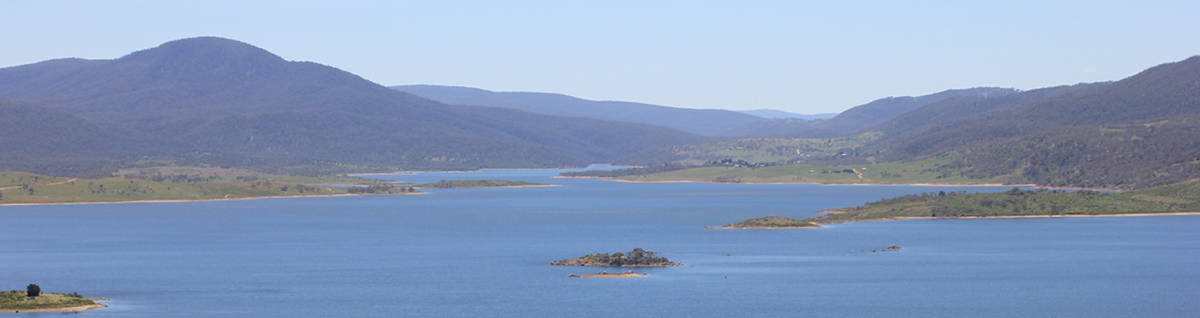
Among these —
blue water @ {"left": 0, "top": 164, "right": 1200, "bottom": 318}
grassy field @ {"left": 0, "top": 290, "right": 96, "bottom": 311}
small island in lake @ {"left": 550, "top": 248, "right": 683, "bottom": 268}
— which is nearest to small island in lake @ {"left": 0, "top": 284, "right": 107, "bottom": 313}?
grassy field @ {"left": 0, "top": 290, "right": 96, "bottom": 311}

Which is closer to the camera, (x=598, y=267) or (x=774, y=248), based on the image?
(x=598, y=267)

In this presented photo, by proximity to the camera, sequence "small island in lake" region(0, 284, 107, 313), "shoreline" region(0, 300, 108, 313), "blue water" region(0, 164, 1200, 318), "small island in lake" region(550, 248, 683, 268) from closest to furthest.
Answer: "shoreline" region(0, 300, 108, 313), "small island in lake" region(0, 284, 107, 313), "blue water" region(0, 164, 1200, 318), "small island in lake" region(550, 248, 683, 268)

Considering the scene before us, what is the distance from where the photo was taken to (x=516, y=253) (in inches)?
6535

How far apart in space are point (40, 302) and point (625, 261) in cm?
5351

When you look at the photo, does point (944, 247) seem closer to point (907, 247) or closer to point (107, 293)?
point (907, 247)

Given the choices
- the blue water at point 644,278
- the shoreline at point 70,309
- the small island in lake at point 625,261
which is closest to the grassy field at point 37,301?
the shoreline at point 70,309

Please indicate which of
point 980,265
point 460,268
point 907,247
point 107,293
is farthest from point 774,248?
point 107,293

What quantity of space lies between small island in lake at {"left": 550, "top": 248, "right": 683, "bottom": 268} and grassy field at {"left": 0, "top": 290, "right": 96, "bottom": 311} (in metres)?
47.9

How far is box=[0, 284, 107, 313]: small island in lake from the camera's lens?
110 m

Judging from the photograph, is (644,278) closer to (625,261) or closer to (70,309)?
(625,261)

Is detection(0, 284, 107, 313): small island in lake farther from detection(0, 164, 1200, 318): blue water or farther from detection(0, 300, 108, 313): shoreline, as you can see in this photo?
detection(0, 164, 1200, 318): blue water

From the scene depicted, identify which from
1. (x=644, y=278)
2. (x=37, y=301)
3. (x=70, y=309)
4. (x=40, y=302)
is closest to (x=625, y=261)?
(x=644, y=278)

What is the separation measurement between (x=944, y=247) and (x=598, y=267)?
4461 cm

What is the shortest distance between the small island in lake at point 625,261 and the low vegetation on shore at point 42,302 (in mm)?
47529
